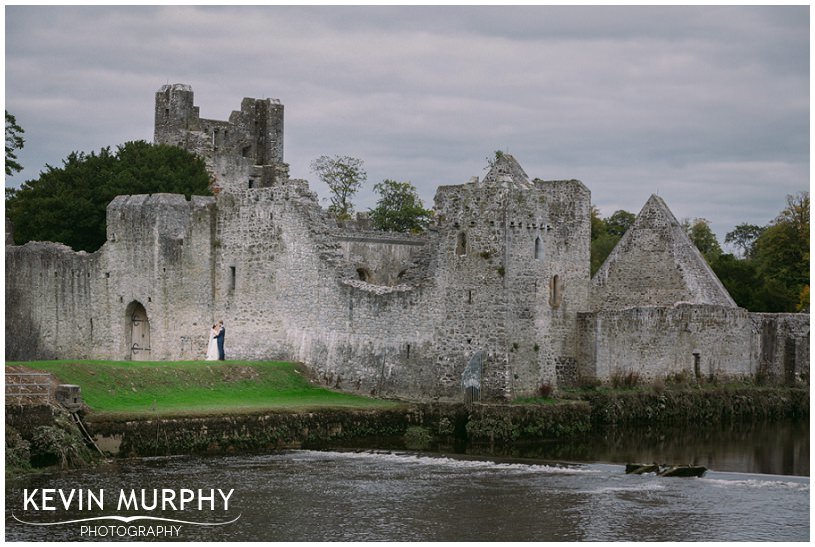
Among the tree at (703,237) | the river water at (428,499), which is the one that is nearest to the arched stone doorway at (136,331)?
the river water at (428,499)

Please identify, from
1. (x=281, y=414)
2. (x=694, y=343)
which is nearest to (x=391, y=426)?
(x=281, y=414)

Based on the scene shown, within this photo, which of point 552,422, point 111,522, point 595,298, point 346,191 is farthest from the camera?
point 346,191

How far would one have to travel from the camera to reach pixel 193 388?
32125 mm

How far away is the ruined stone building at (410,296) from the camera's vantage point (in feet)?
106

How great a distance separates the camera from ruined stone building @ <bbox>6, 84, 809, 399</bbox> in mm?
32344

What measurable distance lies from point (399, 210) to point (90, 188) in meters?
26.8

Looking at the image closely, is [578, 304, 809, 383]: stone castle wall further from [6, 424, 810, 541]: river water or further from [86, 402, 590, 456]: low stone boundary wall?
[6, 424, 810, 541]: river water

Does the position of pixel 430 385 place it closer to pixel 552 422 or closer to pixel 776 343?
pixel 552 422

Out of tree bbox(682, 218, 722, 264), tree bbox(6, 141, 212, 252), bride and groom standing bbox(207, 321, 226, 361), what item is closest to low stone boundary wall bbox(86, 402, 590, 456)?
bride and groom standing bbox(207, 321, 226, 361)

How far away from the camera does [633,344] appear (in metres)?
36.2

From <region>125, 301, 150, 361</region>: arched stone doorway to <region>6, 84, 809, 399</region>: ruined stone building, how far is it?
53mm

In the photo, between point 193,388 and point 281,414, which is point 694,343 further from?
point 193,388

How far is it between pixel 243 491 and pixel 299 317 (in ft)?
40.8

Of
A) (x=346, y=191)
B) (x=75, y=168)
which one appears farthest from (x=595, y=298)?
(x=346, y=191)
